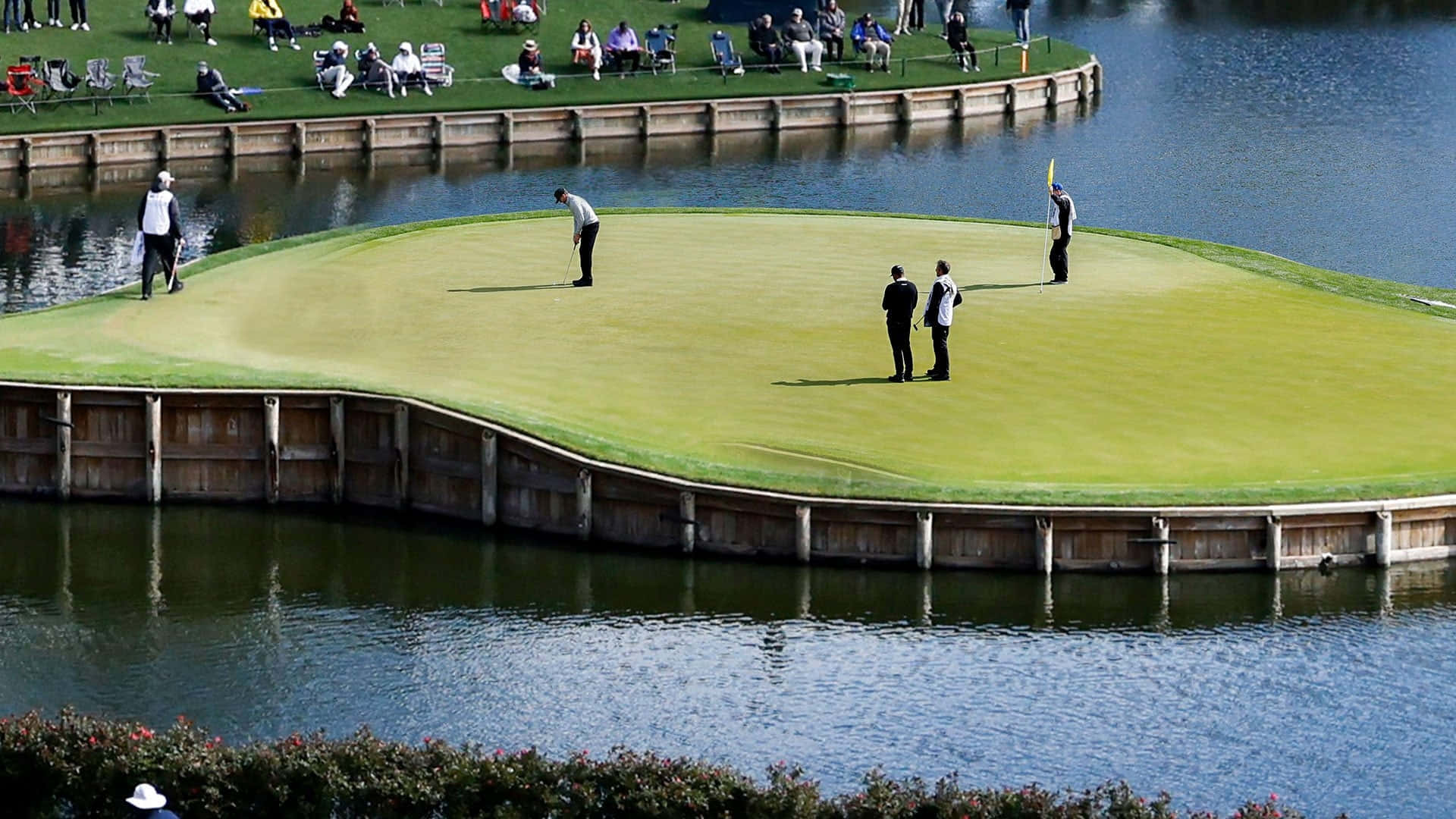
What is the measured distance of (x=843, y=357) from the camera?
41.6m

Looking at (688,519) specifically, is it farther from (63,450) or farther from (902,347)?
(63,450)

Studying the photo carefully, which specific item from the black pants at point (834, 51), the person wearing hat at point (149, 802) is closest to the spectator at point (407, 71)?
the black pants at point (834, 51)

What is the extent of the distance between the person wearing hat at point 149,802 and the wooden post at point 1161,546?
1621 centimetres

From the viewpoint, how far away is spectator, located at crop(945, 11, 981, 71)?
8900 centimetres

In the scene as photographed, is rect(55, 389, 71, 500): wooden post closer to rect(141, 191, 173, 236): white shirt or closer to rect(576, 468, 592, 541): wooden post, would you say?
rect(141, 191, 173, 236): white shirt

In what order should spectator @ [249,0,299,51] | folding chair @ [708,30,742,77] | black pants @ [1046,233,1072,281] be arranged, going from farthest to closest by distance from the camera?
1. folding chair @ [708,30,742,77]
2. spectator @ [249,0,299,51]
3. black pants @ [1046,233,1072,281]

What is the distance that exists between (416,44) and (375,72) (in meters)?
3.98

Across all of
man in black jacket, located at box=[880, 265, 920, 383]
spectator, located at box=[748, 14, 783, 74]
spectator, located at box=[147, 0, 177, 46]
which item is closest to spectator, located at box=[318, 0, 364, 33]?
spectator, located at box=[147, 0, 177, 46]

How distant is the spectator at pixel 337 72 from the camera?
3150 inches

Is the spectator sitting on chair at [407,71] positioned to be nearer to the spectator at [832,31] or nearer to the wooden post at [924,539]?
the spectator at [832,31]

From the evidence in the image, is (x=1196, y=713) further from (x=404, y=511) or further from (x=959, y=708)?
(x=404, y=511)

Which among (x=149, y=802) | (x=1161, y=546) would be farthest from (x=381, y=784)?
(x=1161, y=546)

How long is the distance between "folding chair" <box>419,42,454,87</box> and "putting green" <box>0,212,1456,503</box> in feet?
100

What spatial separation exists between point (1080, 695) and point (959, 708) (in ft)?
5.52
